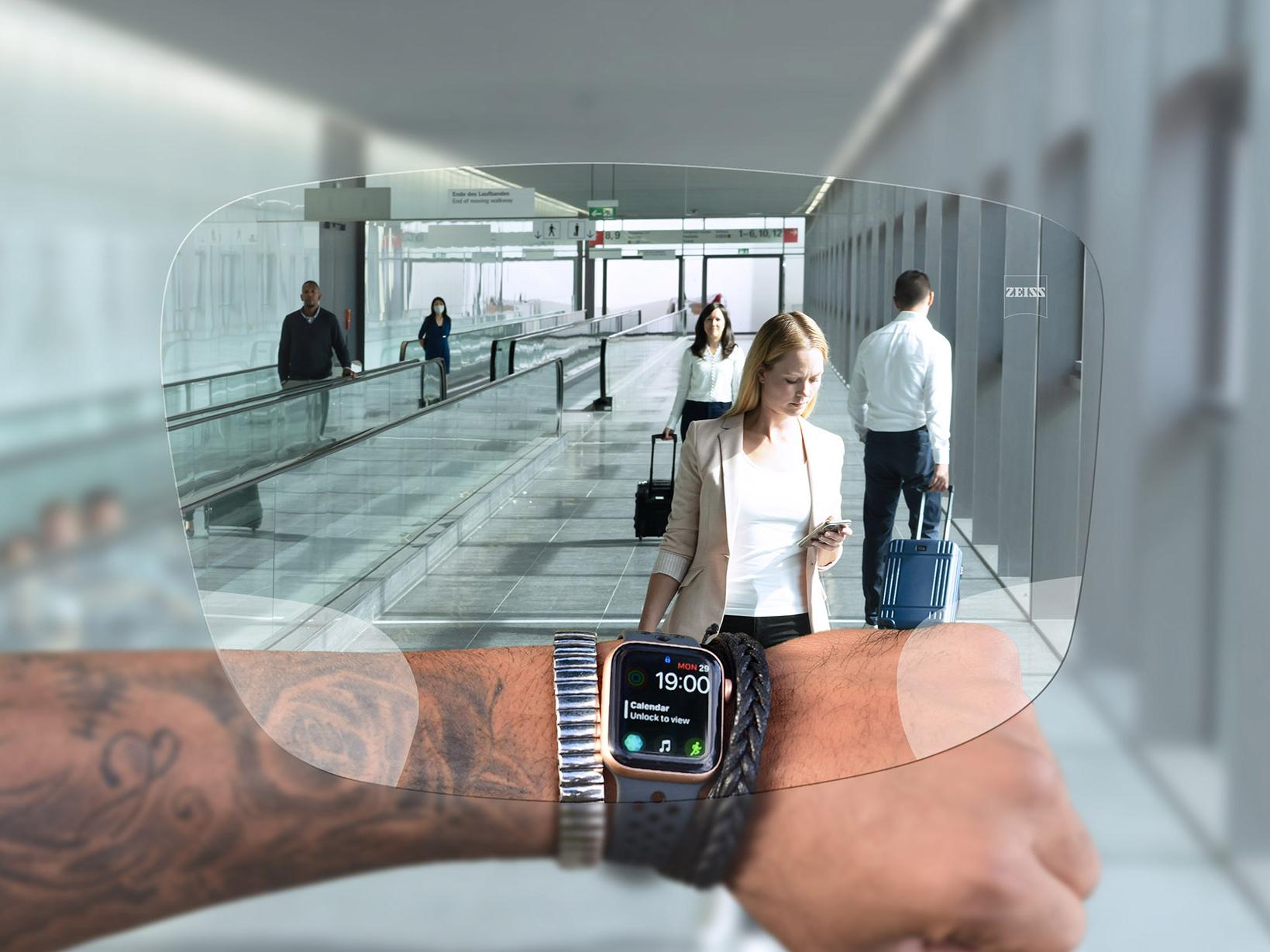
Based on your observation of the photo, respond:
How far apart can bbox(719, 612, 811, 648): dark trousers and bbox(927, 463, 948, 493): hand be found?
0.43 ft

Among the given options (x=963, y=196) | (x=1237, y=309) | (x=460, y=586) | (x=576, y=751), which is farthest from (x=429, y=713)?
(x=1237, y=309)

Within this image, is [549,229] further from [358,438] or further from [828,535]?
[828,535]

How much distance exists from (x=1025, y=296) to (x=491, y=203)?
1.67ft

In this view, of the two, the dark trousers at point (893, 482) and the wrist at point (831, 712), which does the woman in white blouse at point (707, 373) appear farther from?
the wrist at point (831, 712)

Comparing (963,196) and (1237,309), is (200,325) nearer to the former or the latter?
(963,196)

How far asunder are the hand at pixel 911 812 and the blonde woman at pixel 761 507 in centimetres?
21

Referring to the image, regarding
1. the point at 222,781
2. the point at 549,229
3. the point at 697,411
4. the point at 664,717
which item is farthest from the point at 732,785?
the point at 549,229

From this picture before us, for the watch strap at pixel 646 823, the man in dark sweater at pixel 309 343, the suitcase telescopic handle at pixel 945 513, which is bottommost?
the watch strap at pixel 646 823

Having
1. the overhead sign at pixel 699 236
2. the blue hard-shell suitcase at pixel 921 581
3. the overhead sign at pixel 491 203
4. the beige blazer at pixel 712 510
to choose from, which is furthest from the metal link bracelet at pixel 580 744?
the overhead sign at pixel 699 236

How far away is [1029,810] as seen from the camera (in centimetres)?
50

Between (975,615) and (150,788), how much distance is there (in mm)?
496

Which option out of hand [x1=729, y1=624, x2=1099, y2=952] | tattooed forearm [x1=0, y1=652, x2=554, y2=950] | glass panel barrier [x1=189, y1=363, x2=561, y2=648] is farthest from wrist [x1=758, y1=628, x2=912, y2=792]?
glass panel barrier [x1=189, y1=363, x2=561, y2=648]

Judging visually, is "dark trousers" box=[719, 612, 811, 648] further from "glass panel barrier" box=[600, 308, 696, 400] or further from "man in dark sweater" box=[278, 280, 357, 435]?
"man in dark sweater" box=[278, 280, 357, 435]

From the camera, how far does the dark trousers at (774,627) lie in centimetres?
85
